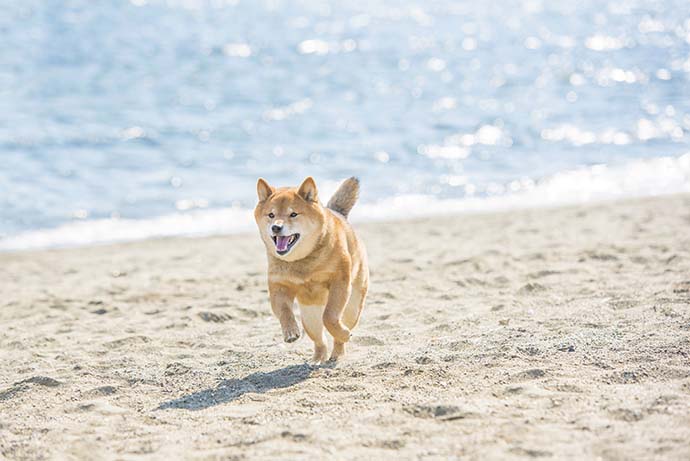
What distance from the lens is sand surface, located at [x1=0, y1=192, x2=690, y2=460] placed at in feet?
14.3

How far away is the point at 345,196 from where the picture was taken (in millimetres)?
6551

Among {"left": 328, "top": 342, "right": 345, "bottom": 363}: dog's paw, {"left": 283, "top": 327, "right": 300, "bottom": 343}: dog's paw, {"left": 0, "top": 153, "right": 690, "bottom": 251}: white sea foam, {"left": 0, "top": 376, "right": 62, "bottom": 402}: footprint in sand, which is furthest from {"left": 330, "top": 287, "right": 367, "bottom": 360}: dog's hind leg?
{"left": 0, "top": 153, "right": 690, "bottom": 251}: white sea foam

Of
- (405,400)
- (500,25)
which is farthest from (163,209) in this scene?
(500,25)

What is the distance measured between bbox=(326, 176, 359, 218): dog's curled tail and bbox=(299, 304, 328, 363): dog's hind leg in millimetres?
912

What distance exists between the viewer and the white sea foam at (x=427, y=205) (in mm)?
12141

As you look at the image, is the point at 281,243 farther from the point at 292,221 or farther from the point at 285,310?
the point at 285,310

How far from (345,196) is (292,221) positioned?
1069 millimetres

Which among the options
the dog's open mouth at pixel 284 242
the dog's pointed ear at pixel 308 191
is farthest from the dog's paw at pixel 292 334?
the dog's pointed ear at pixel 308 191

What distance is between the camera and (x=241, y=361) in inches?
237

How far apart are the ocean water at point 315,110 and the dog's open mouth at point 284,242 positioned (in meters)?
6.94

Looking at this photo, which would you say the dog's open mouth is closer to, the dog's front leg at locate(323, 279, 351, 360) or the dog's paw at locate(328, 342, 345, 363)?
the dog's front leg at locate(323, 279, 351, 360)

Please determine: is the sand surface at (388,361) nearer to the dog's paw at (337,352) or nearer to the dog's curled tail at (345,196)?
the dog's paw at (337,352)

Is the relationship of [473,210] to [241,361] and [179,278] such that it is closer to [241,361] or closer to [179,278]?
[179,278]

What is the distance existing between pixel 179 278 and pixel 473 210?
517 centimetres
